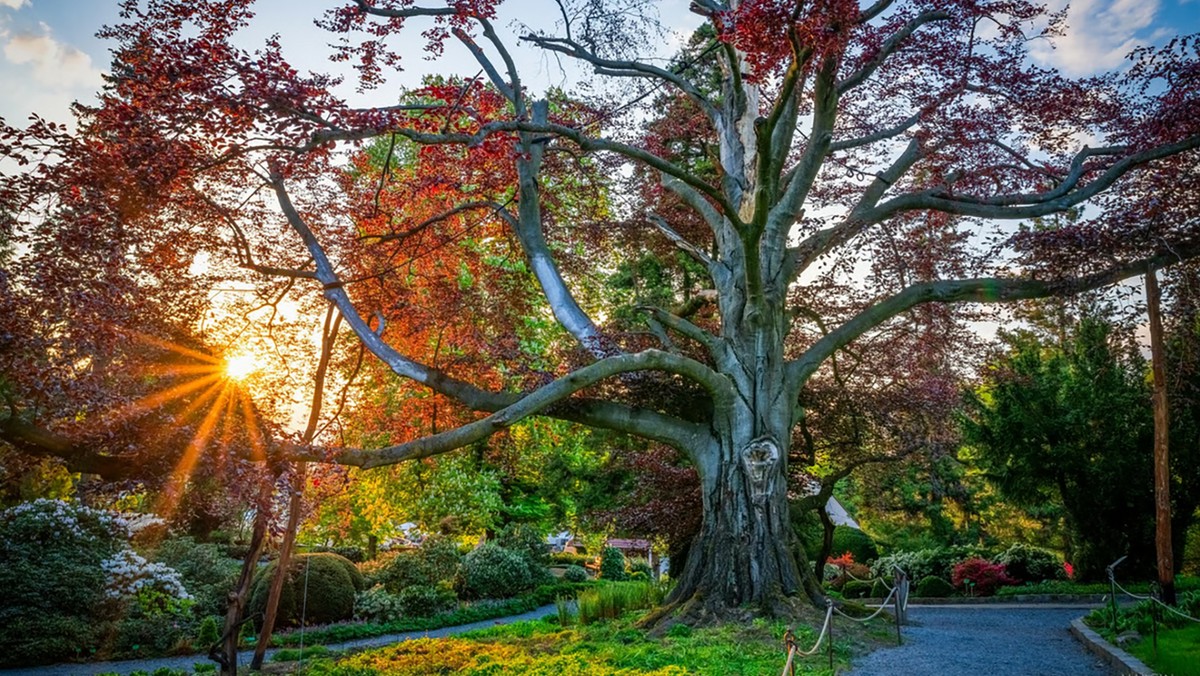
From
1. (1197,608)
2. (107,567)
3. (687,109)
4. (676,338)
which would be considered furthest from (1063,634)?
(107,567)

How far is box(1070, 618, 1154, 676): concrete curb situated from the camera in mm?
6571

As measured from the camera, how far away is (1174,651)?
6820 mm

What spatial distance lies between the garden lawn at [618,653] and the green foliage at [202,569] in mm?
6523

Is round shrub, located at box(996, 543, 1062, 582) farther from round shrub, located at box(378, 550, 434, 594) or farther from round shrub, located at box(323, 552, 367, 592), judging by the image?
round shrub, located at box(323, 552, 367, 592)

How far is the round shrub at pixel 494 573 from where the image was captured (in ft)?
59.8

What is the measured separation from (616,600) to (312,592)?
22.3 ft

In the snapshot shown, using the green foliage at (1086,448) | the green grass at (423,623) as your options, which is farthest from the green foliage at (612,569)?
the green foliage at (1086,448)

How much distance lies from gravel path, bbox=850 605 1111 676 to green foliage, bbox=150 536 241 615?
40.3 ft

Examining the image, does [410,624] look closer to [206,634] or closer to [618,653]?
[206,634]

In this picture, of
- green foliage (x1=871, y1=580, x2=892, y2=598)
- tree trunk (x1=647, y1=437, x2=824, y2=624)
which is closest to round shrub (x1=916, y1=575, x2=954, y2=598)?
green foliage (x1=871, y1=580, x2=892, y2=598)

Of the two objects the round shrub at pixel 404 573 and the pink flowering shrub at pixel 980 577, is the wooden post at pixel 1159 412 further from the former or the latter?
the round shrub at pixel 404 573

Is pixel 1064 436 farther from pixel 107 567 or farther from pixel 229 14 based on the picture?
pixel 107 567

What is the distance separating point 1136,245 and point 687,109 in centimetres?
822

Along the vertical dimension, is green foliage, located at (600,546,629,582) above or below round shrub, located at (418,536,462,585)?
below
